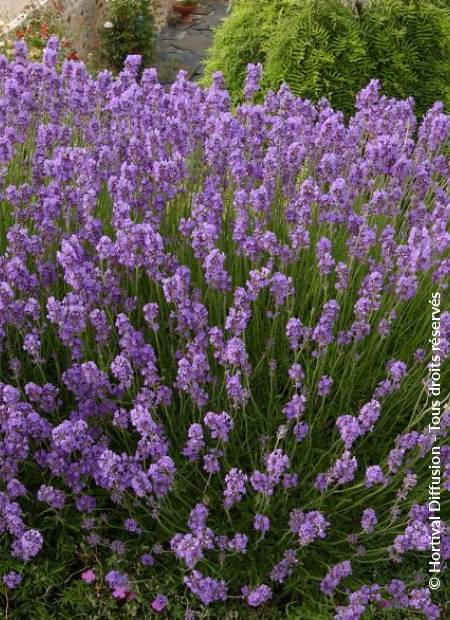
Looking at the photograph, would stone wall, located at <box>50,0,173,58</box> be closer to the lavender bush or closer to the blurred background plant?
the blurred background plant

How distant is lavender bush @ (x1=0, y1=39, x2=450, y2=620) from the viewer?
221cm

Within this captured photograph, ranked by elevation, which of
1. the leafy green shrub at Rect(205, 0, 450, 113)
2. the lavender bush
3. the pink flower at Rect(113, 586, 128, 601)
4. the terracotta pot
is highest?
the leafy green shrub at Rect(205, 0, 450, 113)

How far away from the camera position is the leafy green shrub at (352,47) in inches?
193

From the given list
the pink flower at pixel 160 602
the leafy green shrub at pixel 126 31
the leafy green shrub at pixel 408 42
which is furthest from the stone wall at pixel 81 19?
the pink flower at pixel 160 602

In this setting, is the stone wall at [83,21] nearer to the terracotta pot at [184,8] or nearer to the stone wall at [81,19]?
the stone wall at [81,19]

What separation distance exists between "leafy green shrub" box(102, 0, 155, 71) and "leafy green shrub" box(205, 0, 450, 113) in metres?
3.34

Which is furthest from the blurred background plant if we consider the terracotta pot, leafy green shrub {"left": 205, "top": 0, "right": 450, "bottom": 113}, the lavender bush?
the lavender bush

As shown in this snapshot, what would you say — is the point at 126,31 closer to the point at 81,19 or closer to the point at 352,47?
the point at 81,19

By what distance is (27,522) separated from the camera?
2543 mm

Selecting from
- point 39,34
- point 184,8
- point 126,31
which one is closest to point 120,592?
point 39,34

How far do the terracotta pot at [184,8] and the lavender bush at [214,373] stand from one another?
24.4 feet

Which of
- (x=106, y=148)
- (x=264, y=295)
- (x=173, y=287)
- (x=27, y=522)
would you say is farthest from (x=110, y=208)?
(x=27, y=522)

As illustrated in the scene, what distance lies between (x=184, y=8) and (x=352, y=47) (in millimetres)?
5907

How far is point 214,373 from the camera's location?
273 cm
